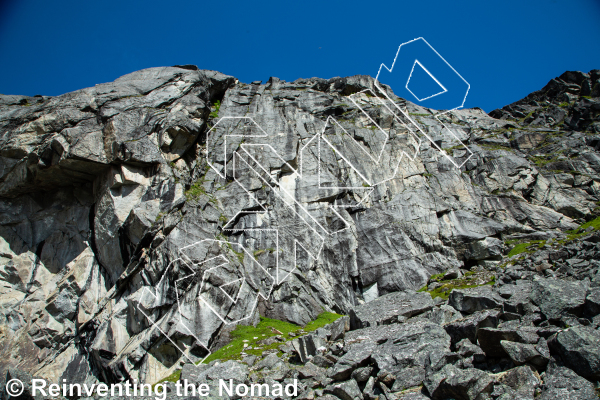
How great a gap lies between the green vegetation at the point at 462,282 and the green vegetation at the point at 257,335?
7.12 metres

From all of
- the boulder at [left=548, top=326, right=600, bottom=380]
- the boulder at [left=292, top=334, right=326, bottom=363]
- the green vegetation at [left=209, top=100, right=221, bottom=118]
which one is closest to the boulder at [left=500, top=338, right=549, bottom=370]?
the boulder at [left=548, top=326, right=600, bottom=380]

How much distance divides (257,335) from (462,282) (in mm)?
13188

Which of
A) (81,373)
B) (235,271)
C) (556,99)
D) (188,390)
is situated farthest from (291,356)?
(556,99)

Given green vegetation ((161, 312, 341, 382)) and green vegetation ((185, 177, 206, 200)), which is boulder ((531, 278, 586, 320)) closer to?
green vegetation ((161, 312, 341, 382))

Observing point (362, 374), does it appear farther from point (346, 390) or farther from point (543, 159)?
point (543, 159)

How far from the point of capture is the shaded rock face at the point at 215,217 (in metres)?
22.9

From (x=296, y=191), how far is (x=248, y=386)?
20.1m

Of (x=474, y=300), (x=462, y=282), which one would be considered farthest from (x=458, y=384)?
(x=462, y=282)

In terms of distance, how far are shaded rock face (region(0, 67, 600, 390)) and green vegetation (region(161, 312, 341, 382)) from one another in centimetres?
78

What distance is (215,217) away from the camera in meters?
27.9

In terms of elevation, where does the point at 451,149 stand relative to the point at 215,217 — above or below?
above

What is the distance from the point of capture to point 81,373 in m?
23.1

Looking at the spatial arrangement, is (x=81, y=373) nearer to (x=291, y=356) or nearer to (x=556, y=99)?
(x=291, y=356)
